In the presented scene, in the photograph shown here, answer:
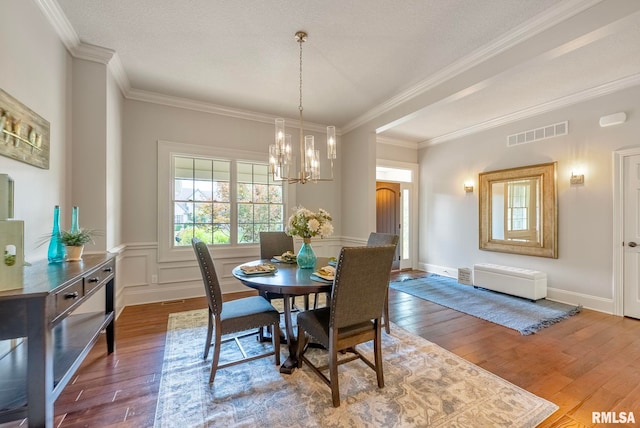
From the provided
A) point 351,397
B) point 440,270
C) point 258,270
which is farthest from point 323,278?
point 440,270

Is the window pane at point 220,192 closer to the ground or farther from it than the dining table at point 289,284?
farther from it

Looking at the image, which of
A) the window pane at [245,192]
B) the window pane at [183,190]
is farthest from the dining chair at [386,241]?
the window pane at [183,190]

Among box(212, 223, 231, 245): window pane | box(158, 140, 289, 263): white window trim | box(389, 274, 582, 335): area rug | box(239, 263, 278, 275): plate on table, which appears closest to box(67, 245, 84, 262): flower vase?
box(239, 263, 278, 275): plate on table

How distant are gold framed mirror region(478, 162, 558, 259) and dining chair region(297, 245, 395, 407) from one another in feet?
11.9

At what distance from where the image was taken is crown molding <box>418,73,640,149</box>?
3.29 meters

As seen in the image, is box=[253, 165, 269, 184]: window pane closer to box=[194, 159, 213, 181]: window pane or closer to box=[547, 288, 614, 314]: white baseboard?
box=[194, 159, 213, 181]: window pane

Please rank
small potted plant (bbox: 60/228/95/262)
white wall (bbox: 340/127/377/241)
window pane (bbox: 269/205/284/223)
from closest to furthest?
1. small potted plant (bbox: 60/228/95/262)
2. white wall (bbox: 340/127/377/241)
3. window pane (bbox: 269/205/284/223)

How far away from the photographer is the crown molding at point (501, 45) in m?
2.06

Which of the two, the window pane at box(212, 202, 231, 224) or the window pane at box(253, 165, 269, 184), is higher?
the window pane at box(253, 165, 269, 184)

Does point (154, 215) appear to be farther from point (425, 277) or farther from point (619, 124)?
point (619, 124)

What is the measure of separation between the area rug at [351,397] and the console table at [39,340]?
0.60m

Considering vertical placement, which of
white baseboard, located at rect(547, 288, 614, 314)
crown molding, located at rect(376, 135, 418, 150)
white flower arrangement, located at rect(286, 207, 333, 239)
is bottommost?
white baseboard, located at rect(547, 288, 614, 314)

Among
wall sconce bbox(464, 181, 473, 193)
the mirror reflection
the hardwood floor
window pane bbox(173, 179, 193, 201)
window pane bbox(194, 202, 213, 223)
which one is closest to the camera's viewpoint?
the hardwood floor

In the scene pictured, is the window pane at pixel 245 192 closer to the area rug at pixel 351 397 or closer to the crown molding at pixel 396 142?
the area rug at pixel 351 397
